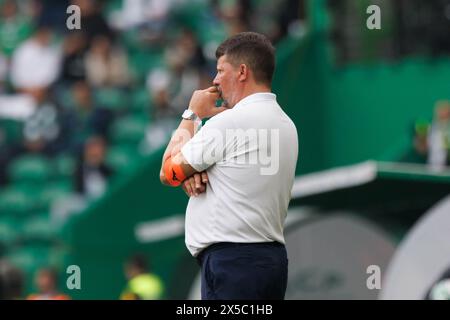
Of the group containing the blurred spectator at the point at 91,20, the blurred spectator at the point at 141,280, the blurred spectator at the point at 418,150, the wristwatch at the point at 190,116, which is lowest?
the blurred spectator at the point at 141,280

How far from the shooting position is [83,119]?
46.9 feet

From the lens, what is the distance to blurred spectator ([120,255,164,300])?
11.0m

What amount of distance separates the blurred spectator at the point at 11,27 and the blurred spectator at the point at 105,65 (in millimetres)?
1640

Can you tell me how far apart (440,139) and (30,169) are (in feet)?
20.9

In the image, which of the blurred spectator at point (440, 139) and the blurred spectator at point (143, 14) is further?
the blurred spectator at point (143, 14)

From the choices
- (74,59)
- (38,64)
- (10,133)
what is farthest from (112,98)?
(10,133)

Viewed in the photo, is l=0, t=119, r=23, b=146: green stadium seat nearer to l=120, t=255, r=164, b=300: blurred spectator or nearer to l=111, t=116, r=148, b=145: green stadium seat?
l=111, t=116, r=148, b=145: green stadium seat

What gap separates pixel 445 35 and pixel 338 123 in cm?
158

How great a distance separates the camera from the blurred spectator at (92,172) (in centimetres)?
1361

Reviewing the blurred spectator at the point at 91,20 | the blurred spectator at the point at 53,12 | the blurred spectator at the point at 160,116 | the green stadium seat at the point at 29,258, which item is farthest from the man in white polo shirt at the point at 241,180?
the blurred spectator at the point at 53,12

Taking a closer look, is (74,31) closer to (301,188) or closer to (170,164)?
(301,188)

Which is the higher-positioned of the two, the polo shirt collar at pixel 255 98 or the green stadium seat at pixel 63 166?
the polo shirt collar at pixel 255 98

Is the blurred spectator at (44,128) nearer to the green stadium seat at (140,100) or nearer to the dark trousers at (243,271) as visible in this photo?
the green stadium seat at (140,100)
